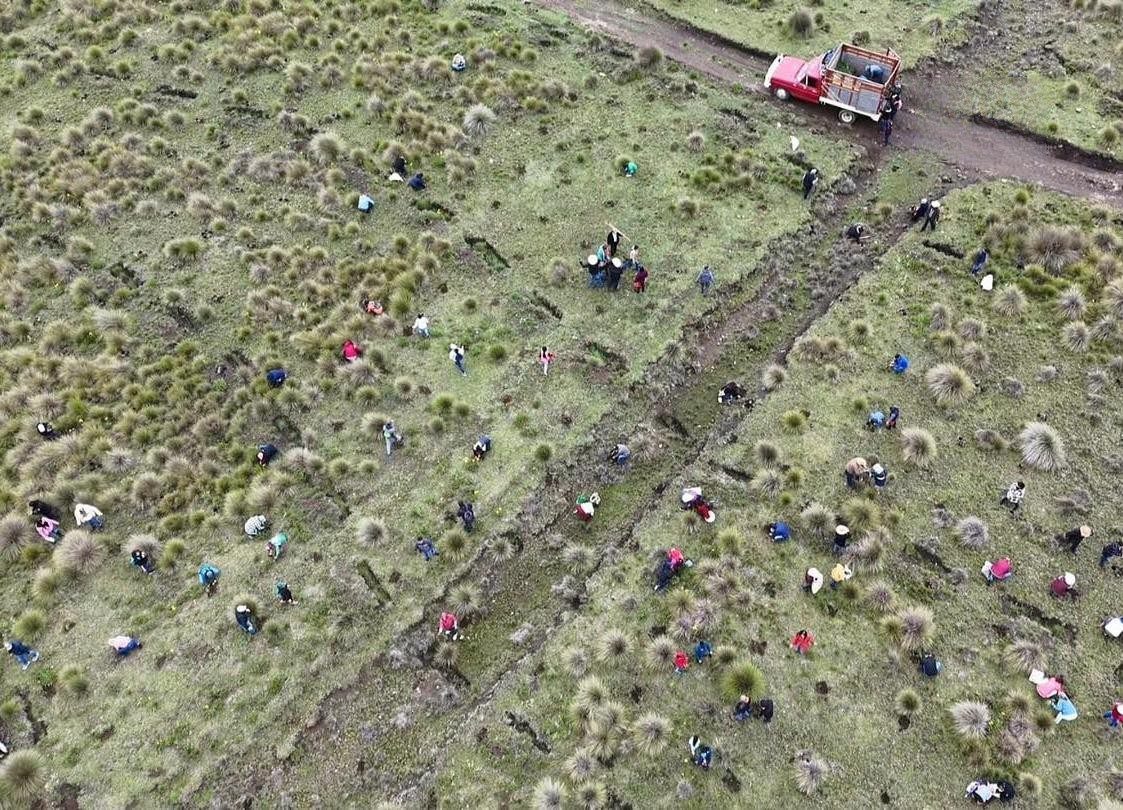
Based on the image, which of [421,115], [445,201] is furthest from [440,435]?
[421,115]

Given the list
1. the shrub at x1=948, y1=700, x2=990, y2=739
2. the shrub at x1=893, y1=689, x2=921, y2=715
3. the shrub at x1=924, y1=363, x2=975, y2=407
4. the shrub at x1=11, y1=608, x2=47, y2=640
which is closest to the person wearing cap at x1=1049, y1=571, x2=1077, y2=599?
the shrub at x1=948, y1=700, x2=990, y2=739

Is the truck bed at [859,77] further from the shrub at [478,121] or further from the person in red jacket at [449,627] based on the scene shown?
the person in red jacket at [449,627]

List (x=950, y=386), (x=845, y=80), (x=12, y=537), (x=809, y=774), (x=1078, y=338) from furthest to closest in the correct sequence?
(x=845, y=80), (x=1078, y=338), (x=950, y=386), (x=12, y=537), (x=809, y=774)

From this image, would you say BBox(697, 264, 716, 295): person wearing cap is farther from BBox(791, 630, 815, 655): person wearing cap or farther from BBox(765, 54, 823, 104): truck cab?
BBox(791, 630, 815, 655): person wearing cap

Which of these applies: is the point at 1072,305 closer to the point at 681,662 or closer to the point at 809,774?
the point at 809,774

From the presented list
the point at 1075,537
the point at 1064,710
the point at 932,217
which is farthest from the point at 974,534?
the point at 932,217
